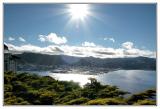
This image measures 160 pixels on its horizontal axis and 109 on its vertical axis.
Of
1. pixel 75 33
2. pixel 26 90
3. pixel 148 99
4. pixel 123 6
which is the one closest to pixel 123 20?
pixel 123 6

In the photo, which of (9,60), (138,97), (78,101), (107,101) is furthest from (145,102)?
(9,60)

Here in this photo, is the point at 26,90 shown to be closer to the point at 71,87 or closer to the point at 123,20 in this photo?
the point at 71,87

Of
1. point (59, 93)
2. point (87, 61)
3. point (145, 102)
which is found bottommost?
point (145, 102)

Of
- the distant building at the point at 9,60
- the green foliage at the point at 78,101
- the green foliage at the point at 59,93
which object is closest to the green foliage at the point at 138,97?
the green foliage at the point at 59,93

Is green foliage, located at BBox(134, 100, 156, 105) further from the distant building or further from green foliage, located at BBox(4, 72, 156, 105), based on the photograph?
the distant building

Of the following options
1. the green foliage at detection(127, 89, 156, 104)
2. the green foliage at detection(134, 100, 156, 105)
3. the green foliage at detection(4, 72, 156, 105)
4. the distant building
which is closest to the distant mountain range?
the distant building

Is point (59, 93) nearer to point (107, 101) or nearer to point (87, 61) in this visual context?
point (87, 61)
